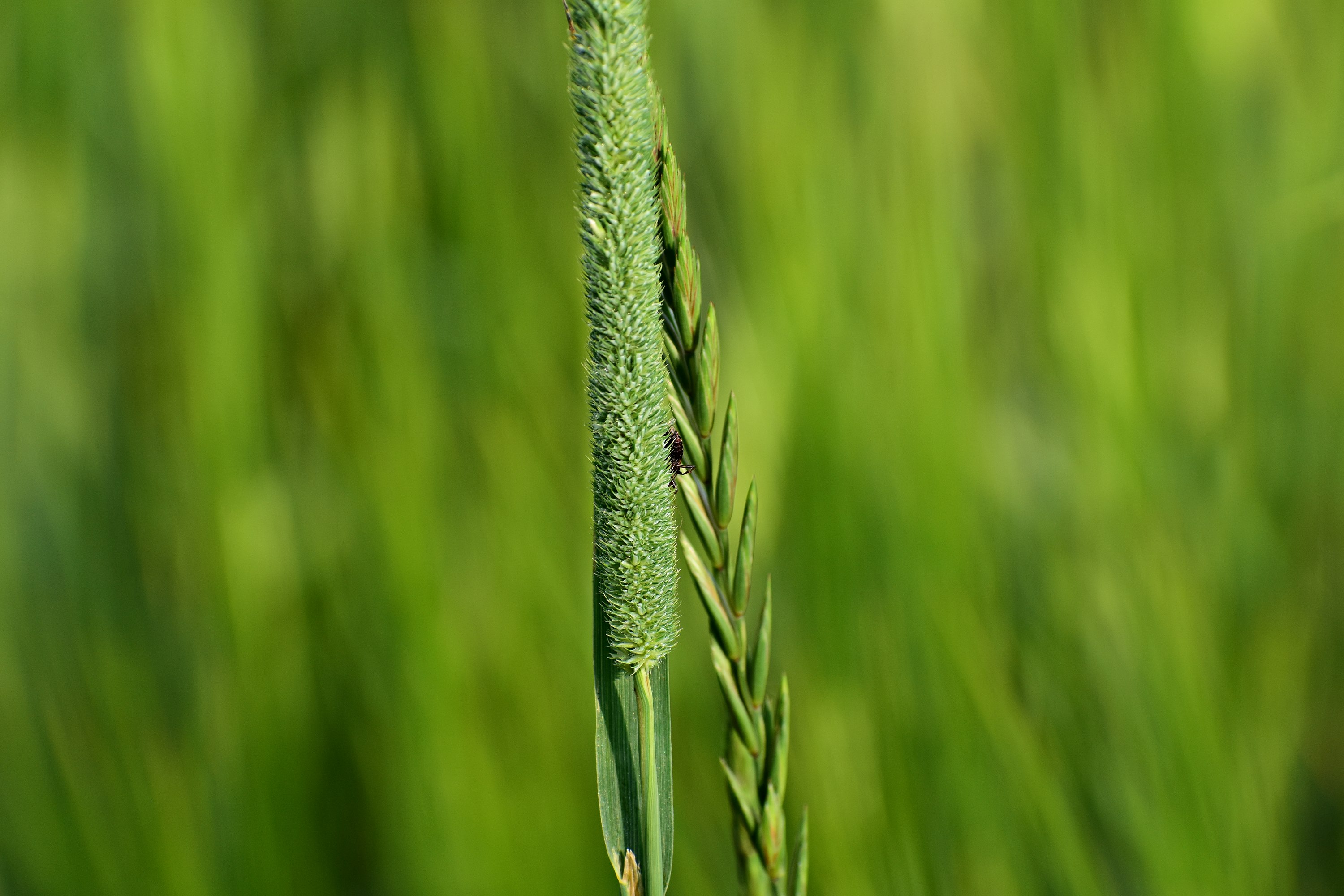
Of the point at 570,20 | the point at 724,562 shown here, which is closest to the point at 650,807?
the point at 724,562

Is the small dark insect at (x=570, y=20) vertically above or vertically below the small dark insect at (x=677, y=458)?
above

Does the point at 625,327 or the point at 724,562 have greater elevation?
the point at 625,327

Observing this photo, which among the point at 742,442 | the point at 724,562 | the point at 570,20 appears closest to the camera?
the point at 570,20

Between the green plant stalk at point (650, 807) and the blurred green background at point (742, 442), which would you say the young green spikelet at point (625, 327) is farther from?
the blurred green background at point (742, 442)

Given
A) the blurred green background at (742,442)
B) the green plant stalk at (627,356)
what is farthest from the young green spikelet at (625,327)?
the blurred green background at (742,442)

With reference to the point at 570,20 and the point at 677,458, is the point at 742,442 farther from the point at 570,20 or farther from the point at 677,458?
the point at 570,20

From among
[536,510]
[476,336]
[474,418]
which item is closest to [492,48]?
[476,336]

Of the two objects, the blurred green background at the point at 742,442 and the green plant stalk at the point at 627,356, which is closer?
the green plant stalk at the point at 627,356
